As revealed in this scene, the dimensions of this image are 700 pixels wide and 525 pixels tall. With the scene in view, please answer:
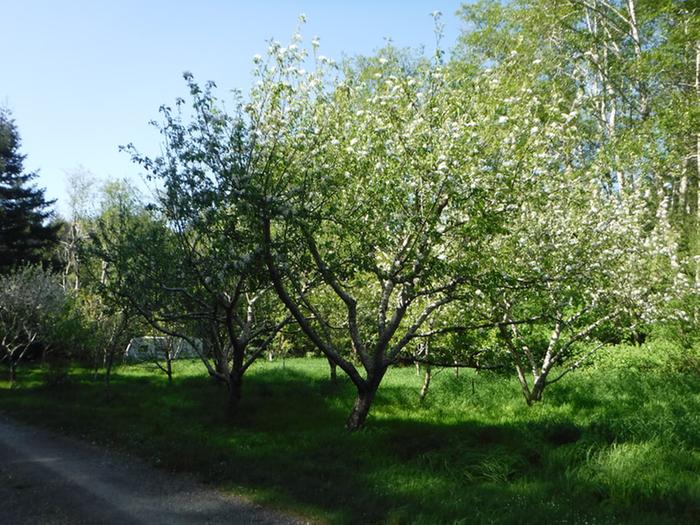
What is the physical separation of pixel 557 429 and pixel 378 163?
663 cm

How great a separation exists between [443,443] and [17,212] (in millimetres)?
41754

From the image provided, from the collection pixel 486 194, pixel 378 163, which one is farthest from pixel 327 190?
pixel 486 194

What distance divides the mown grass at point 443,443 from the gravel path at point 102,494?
491 mm

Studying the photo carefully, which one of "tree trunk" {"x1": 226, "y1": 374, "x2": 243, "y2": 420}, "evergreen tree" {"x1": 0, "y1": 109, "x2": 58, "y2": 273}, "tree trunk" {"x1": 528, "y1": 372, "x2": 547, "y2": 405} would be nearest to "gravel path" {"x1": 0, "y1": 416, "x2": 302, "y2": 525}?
"tree trunk" {"x1": 226, "y1": 374, "x2": 243, "y2": 420}

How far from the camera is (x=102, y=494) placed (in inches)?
347

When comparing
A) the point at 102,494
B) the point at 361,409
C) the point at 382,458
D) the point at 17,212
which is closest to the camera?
the point at 102,494

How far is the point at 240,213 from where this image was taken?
9.78 metres

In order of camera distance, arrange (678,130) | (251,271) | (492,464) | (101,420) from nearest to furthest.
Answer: (492,464) < (251,271) < (101,420) < (678,130)

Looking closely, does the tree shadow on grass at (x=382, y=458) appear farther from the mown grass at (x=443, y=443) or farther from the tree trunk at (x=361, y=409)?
the tree trunk at (x=361, y=409)

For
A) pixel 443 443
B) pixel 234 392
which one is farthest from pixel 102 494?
pixel 443 443

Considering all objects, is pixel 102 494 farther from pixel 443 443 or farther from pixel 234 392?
pixel 443 443

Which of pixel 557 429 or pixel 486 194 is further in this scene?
pixel 557 429

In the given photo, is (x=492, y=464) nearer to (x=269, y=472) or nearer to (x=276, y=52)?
(x=269, y=472)

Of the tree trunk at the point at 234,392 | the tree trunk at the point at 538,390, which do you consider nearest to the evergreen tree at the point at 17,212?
the tree trunk at the point at 234,392
